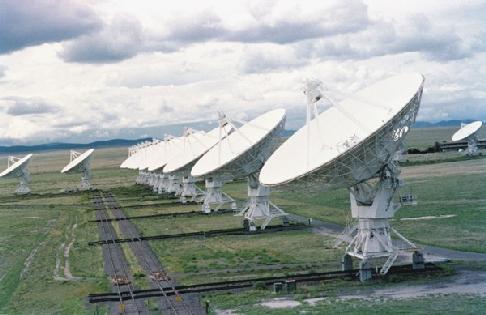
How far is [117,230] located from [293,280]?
3301 cm

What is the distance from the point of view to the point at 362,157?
33.8m

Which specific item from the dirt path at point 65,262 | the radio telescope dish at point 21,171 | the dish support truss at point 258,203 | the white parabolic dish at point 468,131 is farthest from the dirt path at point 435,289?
the white parabolic dish at point 468,131

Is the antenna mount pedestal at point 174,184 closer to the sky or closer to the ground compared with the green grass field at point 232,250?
closer to the sky

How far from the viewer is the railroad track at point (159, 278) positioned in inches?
1216

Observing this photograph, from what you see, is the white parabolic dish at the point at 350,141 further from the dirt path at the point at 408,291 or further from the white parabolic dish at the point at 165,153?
the white parabolic dish at the point at 165,153

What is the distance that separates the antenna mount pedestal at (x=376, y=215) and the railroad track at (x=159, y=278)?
31.9 feet

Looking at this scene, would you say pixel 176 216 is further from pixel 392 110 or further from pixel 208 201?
pixel 392 110

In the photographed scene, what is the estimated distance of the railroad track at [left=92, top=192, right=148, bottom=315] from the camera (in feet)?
104

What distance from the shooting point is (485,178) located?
82.9m

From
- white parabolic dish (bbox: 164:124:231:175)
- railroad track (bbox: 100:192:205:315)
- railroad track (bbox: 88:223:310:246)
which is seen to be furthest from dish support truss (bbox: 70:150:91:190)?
railroad track (bbox: 88:223:310:246)

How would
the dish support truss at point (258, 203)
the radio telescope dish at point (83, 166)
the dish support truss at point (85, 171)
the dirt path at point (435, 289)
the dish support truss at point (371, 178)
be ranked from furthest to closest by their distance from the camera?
1. the dish support truss at point (85, 171)
2. the radio telescope dish at point (83, 166)
3. the dish support truss at point (258, 203)
4. the dish support truss at point (371, 178)
5. the dirt path at point (435, 289)

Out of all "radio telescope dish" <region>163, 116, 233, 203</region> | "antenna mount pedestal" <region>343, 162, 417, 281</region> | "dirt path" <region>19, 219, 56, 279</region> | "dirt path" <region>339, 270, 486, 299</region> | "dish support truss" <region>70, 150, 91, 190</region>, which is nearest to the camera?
"dirt path" <region>339, 270, 486, 299</region>

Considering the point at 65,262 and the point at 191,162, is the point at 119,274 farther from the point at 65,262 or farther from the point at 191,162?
the point at 191,162

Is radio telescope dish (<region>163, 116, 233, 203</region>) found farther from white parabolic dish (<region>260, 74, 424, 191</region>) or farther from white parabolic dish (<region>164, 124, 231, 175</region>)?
white parabolic dish (<region>260, 74, 424, 191</region>)
